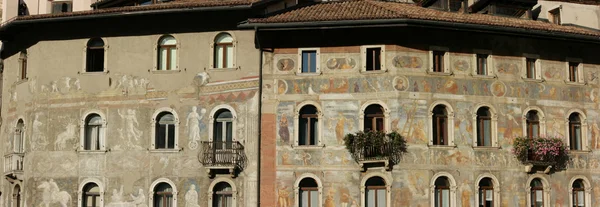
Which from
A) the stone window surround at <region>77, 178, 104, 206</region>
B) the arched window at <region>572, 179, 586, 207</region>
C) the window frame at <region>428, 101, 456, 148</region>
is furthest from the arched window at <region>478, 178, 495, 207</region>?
the stone window surround at <region>77, 178, 104, 206</region>

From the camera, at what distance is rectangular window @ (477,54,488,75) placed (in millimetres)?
30702

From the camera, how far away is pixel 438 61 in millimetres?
30312

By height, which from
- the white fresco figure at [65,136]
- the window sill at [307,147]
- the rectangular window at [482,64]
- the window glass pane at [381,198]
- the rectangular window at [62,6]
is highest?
the rectangular window at [62,6]

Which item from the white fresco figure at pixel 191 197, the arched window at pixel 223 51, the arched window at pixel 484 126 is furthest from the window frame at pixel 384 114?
the white fresco figure at pixel 191 197

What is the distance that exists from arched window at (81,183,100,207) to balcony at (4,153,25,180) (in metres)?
3.13

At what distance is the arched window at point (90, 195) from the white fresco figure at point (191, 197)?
10.9ft

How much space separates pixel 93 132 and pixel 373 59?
9965 millimetres

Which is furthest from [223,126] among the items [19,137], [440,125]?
[19,137]

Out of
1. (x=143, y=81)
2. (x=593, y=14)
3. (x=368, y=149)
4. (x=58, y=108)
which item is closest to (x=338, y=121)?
(x=368, y=149)

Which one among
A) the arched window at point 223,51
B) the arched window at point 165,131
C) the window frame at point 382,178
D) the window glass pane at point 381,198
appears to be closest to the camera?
the window frame at point 382,178

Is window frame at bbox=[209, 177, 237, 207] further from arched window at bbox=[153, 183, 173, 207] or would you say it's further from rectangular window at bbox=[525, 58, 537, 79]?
rectangular window at bbox=[525, 58, 537, 79]

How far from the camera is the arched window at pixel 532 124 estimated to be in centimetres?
3108

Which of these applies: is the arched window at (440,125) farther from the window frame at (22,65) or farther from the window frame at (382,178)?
the window frame at (22,65)

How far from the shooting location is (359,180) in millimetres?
29328
